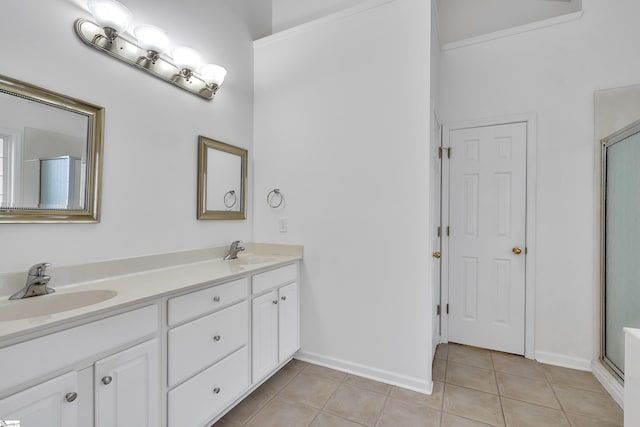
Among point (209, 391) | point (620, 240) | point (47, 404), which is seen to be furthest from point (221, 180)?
point (620, 240)

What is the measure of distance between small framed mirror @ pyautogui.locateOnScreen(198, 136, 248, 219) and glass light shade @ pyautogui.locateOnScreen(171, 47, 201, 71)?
0.45m

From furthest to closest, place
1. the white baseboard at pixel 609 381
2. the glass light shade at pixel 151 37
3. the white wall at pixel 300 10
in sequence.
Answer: the white wall at pixel 300 10
the white baseboard at pixel 609 381
the glass light shade at pixel 151 37

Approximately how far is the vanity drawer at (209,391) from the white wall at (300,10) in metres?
2.80

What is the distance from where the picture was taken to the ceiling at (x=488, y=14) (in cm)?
264

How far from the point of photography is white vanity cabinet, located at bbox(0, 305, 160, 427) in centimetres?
91

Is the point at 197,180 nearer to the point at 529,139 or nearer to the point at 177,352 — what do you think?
the point at 177,352

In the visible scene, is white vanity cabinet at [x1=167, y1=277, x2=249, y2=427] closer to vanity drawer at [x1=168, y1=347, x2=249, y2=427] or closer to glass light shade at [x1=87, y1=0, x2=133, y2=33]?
vanity drawer at [x1=168, y1=347, x2=249, y2=427]

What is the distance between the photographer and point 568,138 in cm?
235

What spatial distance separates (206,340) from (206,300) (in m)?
0.21

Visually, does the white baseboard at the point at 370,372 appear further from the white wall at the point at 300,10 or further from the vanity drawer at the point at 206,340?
the white wall at the point at 300,10

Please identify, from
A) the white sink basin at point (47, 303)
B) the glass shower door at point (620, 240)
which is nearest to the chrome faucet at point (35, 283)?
the white sink basin at point (47, 303)

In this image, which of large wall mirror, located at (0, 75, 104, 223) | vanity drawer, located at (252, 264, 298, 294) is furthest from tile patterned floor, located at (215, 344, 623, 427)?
large wall mirror, located at (0, 75, 104, 223)

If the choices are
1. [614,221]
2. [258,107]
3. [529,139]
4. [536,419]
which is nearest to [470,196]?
[529,139]

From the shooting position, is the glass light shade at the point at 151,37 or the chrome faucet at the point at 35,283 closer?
the chrome faucet at the point at 35,283
